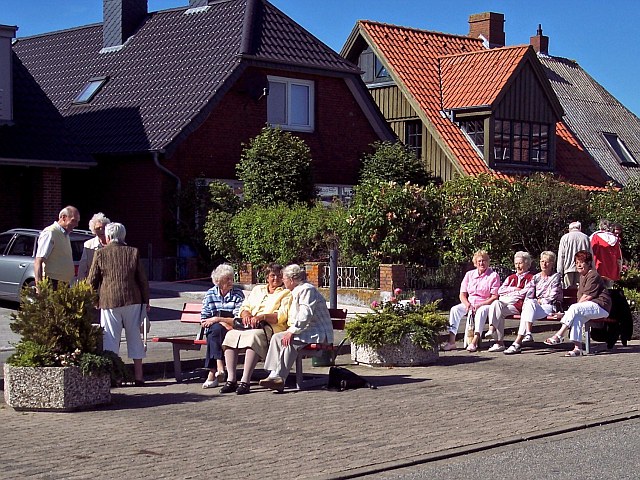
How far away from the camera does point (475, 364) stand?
46.4 ft

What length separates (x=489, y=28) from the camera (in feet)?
142

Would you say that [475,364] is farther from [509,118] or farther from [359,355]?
[509,118]

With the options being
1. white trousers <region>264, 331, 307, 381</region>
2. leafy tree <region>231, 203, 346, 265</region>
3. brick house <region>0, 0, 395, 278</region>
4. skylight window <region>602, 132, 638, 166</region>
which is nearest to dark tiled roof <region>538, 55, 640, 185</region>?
skylight window <region>602, 132, 638, 166</region>

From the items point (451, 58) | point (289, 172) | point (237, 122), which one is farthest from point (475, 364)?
point (451, 58)

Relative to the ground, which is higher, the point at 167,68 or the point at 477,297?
the point at 167,68

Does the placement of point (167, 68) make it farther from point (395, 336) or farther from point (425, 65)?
point (395, 336)

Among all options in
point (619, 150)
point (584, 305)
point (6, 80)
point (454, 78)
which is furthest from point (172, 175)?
point (619, 150)

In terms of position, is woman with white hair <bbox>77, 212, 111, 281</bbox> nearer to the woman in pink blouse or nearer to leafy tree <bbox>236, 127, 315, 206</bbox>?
the woman in pink blouse

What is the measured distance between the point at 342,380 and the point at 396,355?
1.99 meters

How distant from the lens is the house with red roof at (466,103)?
111 ft

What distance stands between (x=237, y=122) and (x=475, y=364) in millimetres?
15953

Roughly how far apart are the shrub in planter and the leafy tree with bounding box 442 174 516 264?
7957 millimetres

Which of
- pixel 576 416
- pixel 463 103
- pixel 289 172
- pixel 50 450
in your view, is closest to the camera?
pixel 50 450

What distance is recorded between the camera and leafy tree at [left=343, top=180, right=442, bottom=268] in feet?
69.5
